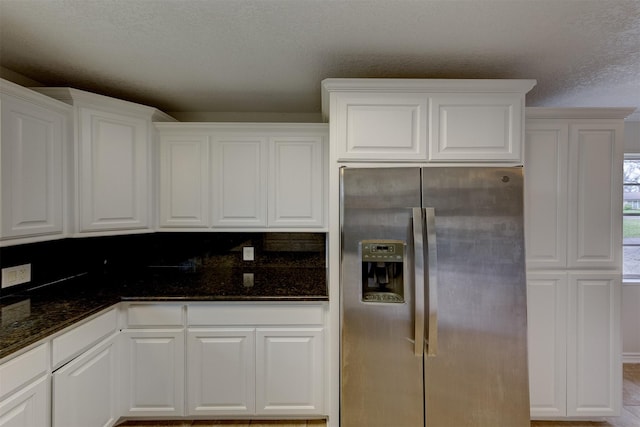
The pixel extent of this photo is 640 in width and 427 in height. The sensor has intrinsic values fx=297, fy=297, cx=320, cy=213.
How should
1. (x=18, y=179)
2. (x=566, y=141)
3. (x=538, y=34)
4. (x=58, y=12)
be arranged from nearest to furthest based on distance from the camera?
(x=58, y=12) < (x=538, y=34) < (x=18, y=179) < (x=566, y=141)

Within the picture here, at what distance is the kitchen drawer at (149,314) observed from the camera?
1.86 m

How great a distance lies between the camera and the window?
115 inches

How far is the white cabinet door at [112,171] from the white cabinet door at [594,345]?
297 centimetres

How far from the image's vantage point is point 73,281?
2.17 metres

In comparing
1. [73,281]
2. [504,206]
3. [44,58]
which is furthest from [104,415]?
[504,206]

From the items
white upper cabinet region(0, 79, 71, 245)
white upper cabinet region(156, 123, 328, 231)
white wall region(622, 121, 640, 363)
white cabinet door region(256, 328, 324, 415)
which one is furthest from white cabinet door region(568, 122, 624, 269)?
white upper cabinet region(0, 79, 71, 245)

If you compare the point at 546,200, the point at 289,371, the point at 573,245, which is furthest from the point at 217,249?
the point at 573,245

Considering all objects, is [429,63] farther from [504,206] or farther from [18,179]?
[18,179]

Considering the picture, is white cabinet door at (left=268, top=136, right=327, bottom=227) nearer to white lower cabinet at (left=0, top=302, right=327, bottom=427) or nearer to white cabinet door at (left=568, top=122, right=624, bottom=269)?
white lower cabinet at (left=0, top=302, right=327, bottom=427)

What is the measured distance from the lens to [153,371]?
1864 millimetres

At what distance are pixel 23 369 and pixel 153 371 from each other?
0.73 m

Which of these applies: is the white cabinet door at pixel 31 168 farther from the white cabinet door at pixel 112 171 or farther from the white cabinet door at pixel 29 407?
the white cabinet door at pixel 29 407

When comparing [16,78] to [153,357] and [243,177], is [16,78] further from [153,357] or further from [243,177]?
[153,357]

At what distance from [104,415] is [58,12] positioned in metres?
2.09
